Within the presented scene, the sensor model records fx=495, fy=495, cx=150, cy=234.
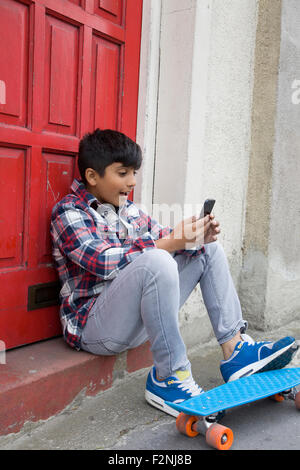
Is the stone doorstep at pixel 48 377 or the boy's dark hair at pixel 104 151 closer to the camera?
the stone doorstep at pixel 48 377

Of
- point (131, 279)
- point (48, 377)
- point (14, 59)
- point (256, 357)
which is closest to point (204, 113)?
point (14, 59)

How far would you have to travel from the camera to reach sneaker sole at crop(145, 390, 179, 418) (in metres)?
1.99

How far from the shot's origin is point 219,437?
170 cm

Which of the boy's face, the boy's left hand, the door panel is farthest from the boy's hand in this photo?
the door panel

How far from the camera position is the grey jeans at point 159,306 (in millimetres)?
1896

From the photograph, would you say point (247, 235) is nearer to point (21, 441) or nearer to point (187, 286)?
point (187, 286)

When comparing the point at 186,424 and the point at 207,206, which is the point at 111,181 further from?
the point at 186,424

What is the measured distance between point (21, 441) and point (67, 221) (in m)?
0.85

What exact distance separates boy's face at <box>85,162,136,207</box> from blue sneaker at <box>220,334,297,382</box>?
856 mm

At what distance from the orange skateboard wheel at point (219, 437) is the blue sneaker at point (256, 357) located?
40 centimetres

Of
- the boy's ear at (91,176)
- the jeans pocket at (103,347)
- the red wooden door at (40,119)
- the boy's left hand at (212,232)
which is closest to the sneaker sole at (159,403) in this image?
the jeans pocket at (103,347)

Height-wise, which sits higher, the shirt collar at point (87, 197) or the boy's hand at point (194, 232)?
the shirt collar at point (87, 197)

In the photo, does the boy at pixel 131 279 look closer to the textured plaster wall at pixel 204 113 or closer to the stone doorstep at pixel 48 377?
the stone doorstep at pixel 48 377

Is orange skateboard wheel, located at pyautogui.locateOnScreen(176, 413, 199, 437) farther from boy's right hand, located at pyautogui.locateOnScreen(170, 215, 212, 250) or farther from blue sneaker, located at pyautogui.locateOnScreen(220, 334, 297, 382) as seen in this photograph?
boy's right hand, located at pyautogui.locateOnScreen(170, 215, 212, 250)
